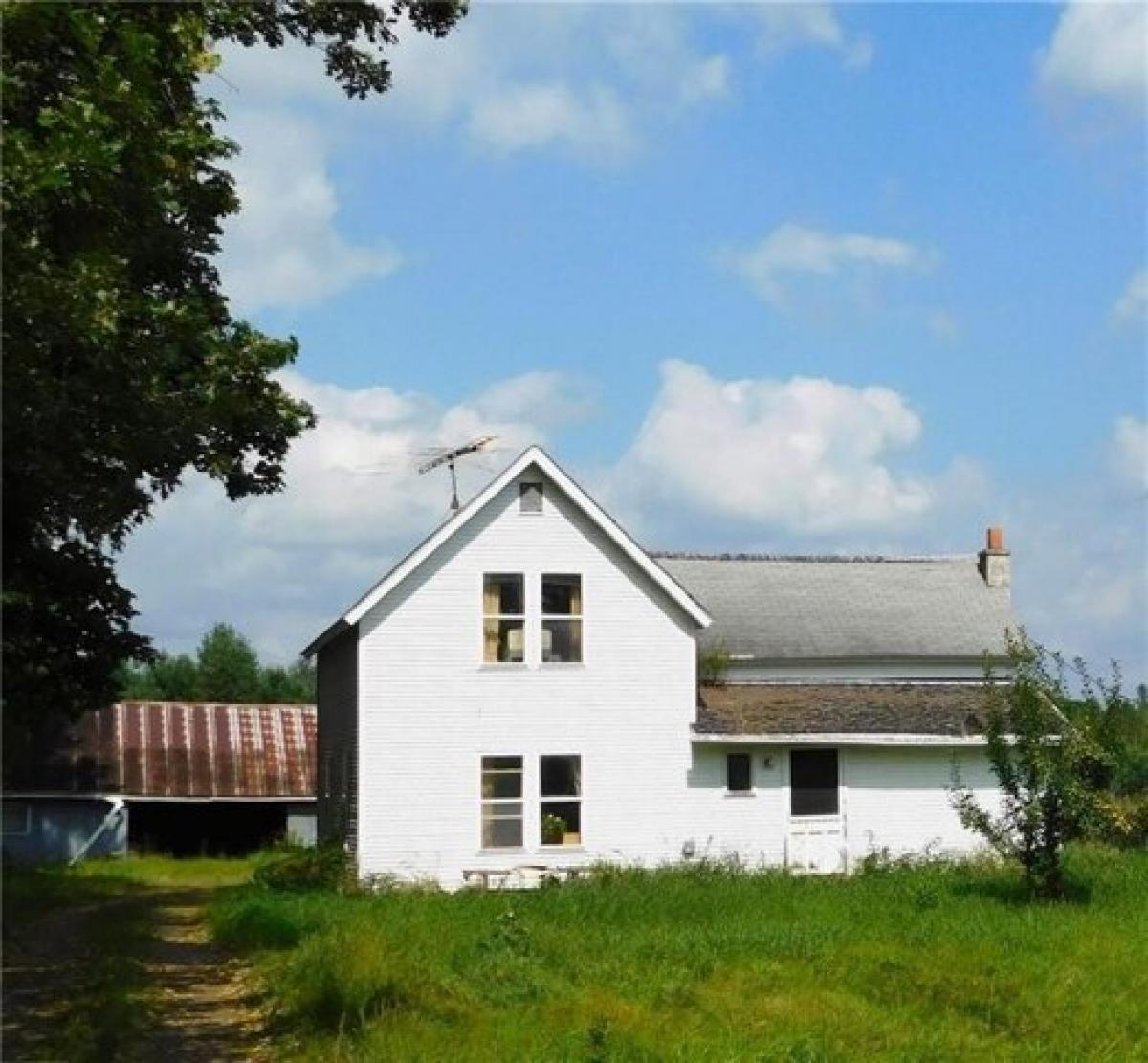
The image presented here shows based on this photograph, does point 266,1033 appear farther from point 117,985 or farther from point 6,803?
point 6,803

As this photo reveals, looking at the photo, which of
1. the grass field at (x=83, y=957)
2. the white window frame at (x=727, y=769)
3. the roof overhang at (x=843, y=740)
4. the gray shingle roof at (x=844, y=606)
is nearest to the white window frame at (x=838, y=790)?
the roof overhang at (x=843, y=740)

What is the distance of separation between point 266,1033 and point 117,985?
12.1ft

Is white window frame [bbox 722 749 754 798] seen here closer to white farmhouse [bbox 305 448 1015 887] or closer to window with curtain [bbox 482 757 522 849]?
white farmhouse [bbox 305 448 1015 887]

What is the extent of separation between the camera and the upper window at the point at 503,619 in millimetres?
32188

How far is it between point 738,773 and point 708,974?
15.5 metres

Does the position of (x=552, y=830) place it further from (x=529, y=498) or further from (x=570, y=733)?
(x=529, y=498)

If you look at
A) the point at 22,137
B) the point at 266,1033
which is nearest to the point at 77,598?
the point at 266,1033

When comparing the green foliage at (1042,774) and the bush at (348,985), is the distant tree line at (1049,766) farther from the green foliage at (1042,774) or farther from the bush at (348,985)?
the bush at (348,985)

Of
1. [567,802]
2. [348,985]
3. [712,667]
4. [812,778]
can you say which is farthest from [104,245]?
[712,667]

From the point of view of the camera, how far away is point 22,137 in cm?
1039

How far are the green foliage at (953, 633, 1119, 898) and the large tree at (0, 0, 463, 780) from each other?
42.6 feet

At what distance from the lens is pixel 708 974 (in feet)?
59.4

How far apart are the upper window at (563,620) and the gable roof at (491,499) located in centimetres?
107

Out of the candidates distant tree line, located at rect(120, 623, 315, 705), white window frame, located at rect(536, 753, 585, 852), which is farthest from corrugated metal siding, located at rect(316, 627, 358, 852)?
distant tree line, located at rect(120, 623, 315, 705)
